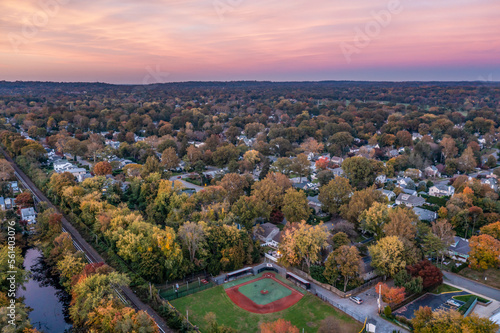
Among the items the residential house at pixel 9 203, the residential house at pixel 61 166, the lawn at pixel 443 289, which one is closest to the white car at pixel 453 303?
the lawn at pixel 443 289

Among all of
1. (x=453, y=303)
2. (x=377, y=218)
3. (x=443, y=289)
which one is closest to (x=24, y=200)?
(x=377, y=218)

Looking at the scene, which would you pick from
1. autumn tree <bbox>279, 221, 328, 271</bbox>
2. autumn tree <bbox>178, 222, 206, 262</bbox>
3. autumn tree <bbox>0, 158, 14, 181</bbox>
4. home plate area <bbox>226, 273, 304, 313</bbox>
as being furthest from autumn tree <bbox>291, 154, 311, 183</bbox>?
autumn tree <bbox>0, 158, 14, 181</bbox>

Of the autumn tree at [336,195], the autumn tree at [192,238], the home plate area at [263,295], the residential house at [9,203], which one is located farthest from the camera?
the residential house at [9,203]

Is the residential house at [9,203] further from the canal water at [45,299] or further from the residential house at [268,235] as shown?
the residential house at [268,235]

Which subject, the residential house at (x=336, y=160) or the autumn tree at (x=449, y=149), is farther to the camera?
the residential house at (x=336, y=160)

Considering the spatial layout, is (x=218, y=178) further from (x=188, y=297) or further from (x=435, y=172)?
(x=435, y=172)
